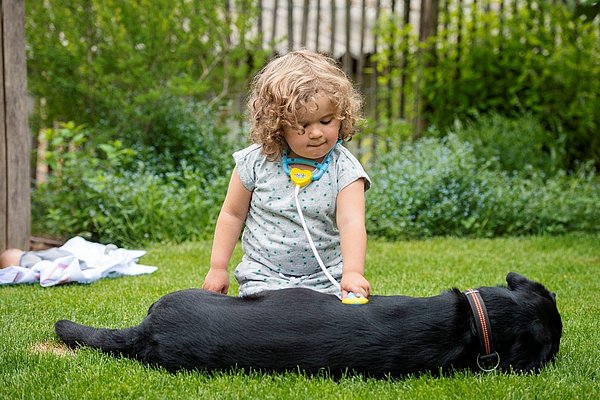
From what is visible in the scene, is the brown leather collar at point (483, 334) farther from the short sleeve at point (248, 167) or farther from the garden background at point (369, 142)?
the short sleeve at point (248, 167)

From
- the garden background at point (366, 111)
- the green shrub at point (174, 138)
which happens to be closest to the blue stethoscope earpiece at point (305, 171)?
the garden background at point (366, 111)

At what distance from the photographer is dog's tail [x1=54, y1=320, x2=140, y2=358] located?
2813mm

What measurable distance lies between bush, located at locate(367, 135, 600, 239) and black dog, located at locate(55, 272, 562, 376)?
3.29m

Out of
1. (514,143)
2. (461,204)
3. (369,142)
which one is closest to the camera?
(461,204)

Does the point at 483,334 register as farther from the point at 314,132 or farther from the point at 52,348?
the point at 52,348

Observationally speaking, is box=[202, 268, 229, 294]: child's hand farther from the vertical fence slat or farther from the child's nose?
the vertical fence slat

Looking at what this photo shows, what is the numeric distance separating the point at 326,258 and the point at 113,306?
1110mm

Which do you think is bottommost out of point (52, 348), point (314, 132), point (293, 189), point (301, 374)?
point (52, 348)

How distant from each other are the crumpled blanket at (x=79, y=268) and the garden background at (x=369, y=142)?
123 millimetres

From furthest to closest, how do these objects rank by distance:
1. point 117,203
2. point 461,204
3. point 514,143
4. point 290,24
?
1. point 290,24
2. point 514,143
3. point 461,204
4. point 117,203

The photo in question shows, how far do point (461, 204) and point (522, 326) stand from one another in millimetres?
3783

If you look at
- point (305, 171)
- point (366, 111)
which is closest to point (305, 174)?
point (305, 171)

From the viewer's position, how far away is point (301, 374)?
8.46ft

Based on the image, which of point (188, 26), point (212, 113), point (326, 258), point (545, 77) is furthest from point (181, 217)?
point (545, 77)
